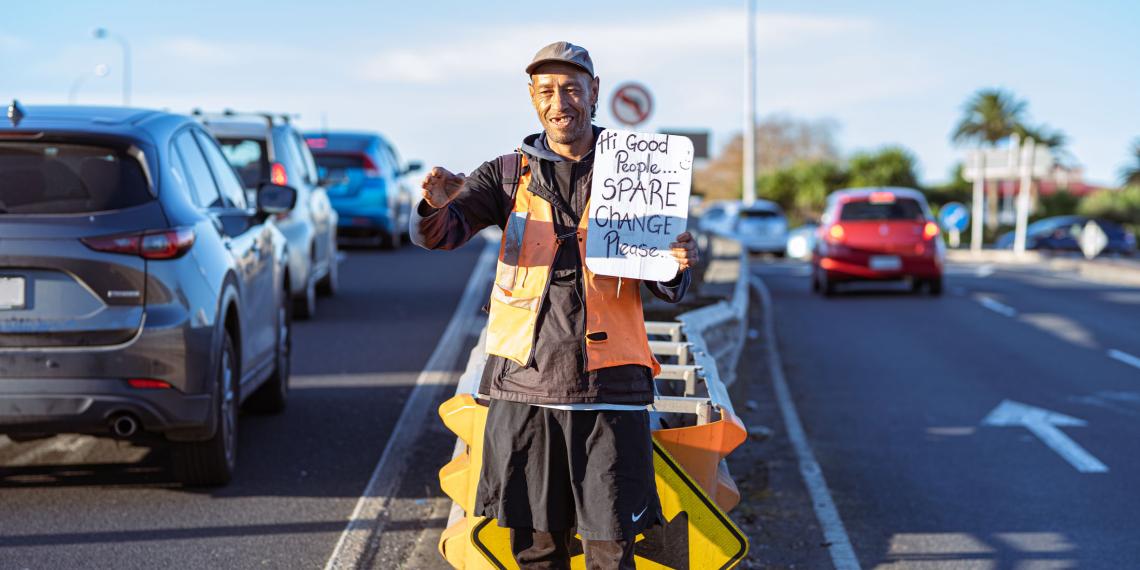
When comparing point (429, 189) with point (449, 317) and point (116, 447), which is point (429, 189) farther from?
point (449, 317)

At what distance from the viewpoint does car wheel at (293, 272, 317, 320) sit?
13414mm

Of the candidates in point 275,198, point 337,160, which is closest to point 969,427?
point 275,198

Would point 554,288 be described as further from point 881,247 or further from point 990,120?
point 990,120

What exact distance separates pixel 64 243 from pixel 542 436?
3.04m

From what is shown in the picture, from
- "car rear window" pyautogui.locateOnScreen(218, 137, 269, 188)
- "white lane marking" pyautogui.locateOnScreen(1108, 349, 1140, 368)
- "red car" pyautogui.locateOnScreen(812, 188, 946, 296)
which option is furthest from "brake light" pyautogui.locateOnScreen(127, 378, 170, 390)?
"red car" pyautogui.locateOnScreen(812, 188, 946, 296)

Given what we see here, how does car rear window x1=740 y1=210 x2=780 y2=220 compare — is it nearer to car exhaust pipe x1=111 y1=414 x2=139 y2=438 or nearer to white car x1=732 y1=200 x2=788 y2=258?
white car x1=732 y1=200 x2=788 y2=258

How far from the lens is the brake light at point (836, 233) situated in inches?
830

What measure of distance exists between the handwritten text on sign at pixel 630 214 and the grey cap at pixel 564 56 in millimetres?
197

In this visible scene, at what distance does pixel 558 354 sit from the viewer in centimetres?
396

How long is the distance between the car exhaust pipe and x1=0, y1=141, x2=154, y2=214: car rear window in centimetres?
90

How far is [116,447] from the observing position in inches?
305

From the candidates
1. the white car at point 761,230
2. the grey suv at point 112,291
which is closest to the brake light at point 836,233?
the grey suv at point 112,291

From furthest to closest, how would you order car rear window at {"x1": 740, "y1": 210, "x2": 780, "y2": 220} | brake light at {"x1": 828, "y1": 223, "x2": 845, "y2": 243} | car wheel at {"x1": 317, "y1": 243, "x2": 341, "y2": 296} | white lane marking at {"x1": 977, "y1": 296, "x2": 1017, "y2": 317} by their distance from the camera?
1. car rear window at {"x1": 740, "y1": 210, "x2": 780, "y2": 220}
2. brake light at {"x1": 828, "y1": 223, "x2": 845, "y2": 243}
3. white lane marking at {"x1": 977, "y1": 296, "x2": 1017, "y2": 317}
4. car wheel at {"x1": 317, "y1": 243, "x2": 341, "y2": 296}

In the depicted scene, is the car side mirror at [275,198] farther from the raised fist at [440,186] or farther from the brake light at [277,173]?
the brake light at [277,173]
